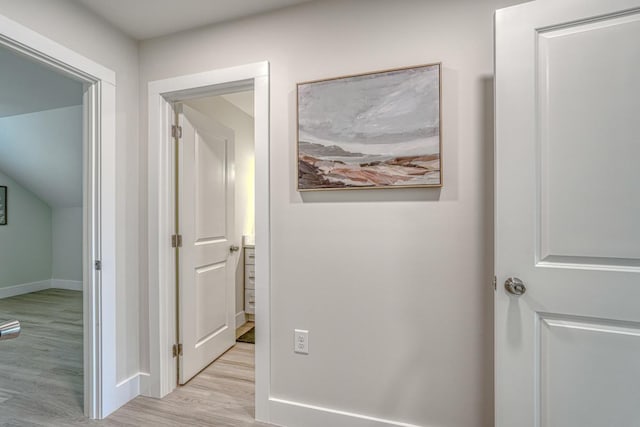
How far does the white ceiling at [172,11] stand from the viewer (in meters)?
1.78

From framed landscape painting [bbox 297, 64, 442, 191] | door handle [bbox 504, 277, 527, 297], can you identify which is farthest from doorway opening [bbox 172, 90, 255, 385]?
door handle [bbox 504, 277, 527, 297]

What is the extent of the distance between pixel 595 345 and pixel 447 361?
583 mm

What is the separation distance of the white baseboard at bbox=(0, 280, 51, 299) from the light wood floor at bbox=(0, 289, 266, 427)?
209 centimetres

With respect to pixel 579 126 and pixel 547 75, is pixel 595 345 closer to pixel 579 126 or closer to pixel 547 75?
pixel 579 126

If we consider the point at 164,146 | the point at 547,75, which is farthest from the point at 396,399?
the point at 164,146

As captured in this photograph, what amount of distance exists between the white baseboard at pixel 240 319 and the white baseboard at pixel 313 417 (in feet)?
5.53

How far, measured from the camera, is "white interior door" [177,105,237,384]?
2266mm

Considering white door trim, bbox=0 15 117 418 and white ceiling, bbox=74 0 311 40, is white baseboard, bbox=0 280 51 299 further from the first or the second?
white ceiling, bbox=74 0 311 40

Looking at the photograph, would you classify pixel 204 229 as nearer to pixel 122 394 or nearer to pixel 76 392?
pixel 122 394

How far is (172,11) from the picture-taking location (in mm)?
1848

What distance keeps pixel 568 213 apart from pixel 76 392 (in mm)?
2990

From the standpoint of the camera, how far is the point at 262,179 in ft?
6.11

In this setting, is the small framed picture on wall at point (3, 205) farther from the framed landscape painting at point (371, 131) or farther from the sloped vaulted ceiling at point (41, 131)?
the framed landscape painting at point (371, 131)

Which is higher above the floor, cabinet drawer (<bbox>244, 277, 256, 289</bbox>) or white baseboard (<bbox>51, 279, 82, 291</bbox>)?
cabinet drawer (<bbox>244, 277, 256, 289</bbox>)
